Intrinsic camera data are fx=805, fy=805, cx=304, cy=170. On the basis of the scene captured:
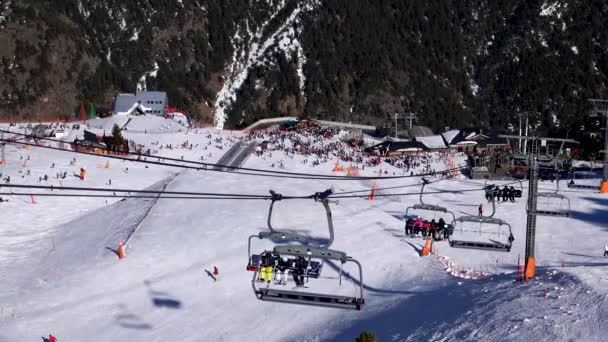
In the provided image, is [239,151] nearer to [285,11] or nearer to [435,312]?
[435,312]

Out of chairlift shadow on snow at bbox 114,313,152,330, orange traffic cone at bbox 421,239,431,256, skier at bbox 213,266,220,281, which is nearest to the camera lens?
chairlift shadow on snow at bbox 114,313,152,330

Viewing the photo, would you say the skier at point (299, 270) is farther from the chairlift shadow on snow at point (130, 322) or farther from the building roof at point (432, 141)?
the building roof at point (432, 141)

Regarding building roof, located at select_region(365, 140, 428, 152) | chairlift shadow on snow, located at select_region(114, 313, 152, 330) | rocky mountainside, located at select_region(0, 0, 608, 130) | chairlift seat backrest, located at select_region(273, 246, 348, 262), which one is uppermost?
rocky mountainside, located at select_region(0, 0, 608, 130)

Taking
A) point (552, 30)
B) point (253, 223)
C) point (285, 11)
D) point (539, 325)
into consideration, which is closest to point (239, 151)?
point (253, 223)

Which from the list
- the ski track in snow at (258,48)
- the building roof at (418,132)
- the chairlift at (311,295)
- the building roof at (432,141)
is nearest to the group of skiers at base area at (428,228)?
the chairlift at (311,295)

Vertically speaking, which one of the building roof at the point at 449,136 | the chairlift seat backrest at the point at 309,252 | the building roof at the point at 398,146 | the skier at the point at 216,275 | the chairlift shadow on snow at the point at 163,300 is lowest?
the chairlift shadow on snow at the point at 163,300

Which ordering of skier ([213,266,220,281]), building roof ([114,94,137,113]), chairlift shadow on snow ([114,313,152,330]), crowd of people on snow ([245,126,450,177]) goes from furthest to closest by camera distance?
1. building roof ([114,94,137,113])
2. crowd of people on snow ([245,126,450,177])
3. skier ([213,266,220,281])
4. chairlift shadow on snow ([114,313,152,330])

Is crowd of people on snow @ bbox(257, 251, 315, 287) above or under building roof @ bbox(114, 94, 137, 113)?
under

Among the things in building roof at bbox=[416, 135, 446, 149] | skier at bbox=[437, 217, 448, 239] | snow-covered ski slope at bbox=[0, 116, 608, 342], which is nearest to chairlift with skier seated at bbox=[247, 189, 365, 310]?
snow-covered ski slope at bbox=[0, 116, 608, 342]

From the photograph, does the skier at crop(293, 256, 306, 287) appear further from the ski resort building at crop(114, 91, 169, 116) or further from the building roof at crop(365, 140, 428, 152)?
the ski resort building at crop(114, 91, 169, 116)
